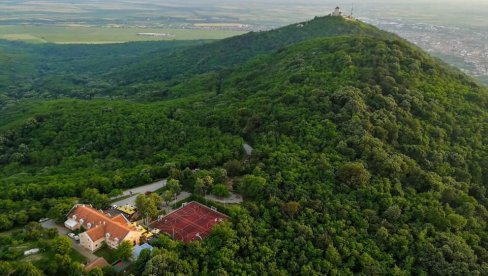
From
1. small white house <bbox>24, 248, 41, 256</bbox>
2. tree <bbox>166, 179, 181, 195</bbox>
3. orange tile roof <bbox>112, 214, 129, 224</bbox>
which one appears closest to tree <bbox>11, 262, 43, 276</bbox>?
small white house <bbox>24, 248, 41, 256</bbox>

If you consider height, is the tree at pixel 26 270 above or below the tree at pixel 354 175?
below

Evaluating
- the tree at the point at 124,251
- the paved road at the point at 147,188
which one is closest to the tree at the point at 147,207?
the tree at the point at 124,251

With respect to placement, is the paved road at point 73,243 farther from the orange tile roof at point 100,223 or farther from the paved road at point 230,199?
the paved road at point 230,199

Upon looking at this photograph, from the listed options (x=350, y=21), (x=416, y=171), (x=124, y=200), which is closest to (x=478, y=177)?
(x=416, y=171)

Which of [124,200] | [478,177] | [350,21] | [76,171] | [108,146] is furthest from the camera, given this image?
[350,21]

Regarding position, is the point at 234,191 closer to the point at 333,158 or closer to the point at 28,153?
the point at 333,158

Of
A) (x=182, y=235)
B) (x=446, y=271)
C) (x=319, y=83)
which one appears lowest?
(x=446, y=271)

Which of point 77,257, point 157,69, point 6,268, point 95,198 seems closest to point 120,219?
point 77,257
